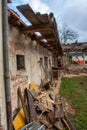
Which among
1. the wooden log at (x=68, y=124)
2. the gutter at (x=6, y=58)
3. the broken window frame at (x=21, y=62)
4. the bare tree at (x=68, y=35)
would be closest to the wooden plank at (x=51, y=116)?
the wooden log at (x=68, y=124)

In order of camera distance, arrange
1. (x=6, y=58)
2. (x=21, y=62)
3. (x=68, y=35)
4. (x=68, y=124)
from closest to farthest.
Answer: (x=6, y=58) → (x=68, y=124) → (x=21, y=62) → (x=68, y=35)

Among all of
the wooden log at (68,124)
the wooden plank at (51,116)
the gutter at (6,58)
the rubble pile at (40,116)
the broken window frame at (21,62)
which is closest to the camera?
the gutter at (6,58)

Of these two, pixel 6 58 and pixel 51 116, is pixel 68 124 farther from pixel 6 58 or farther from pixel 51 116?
pixel 6 58

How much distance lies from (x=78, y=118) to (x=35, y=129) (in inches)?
83.0

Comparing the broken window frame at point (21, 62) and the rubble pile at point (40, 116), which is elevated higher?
the broken window frame at point (21, 62)

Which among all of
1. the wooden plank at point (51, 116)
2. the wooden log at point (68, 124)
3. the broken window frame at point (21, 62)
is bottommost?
the wooden log at point (68, 124)

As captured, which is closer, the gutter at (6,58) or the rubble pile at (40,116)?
the gutter at (6,58)

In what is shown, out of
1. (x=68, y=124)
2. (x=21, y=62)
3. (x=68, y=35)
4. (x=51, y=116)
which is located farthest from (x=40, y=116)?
(x=68, y=35)

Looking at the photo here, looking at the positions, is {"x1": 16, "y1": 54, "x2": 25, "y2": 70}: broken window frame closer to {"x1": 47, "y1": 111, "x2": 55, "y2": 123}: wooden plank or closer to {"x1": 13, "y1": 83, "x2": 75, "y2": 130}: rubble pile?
{"x1": 13, "y1": 83, "x2": 75, "y2": 130}: rubble pile

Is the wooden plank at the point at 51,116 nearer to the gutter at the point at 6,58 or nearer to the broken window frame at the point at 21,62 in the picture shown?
the gutter at the point at 6,58

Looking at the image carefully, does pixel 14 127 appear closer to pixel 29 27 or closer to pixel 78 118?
pixel 78 118

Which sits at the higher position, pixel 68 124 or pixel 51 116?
pixel 51 116

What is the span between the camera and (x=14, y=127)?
484 centimetres

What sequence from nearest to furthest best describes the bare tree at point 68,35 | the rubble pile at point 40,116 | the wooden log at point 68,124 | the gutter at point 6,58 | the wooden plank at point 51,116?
1. the gutter at point 6,58
2. the rubble pile at point 40,116
3. the wooden log at point 68,124
4. the wooden plank at point 51,116
5. the bare tree at point 68,35
